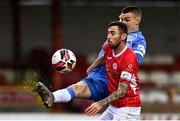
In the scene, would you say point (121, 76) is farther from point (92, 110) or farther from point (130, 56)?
point (92, 110)

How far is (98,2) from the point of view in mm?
23875

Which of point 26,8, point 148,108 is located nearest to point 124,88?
point 148,108

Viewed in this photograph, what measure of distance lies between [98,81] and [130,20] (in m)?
0.77

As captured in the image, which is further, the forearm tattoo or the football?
the football

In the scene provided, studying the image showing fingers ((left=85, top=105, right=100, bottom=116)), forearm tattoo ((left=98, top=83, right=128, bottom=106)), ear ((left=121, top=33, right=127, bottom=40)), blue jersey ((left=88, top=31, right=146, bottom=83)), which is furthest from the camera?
blue jersey ((left=88, top=31, right=146, bottom=83))

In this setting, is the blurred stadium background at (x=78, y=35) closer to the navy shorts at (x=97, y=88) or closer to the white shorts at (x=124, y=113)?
the navy shorts at (x=97, y=88)

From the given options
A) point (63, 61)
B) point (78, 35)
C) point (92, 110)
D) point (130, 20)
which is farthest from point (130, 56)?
point (78, 35)

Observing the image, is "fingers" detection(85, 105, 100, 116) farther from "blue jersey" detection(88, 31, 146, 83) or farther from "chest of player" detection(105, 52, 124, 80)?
"blue jersey" detection(88, 31, 146, 83)

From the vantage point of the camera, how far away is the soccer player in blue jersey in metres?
6.34

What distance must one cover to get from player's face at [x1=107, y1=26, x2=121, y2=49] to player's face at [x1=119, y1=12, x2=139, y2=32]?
0.40 metres

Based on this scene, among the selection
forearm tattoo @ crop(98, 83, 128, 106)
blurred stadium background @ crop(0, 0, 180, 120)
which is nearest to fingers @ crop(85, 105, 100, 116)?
forearm tattoo @ crop(98, 83, 128, 106)

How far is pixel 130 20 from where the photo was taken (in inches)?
264

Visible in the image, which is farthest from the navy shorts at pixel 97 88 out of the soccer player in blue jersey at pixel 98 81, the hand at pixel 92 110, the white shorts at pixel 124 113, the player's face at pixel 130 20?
the hand at pixel 92 110

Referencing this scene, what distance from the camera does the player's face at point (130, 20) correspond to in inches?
264
